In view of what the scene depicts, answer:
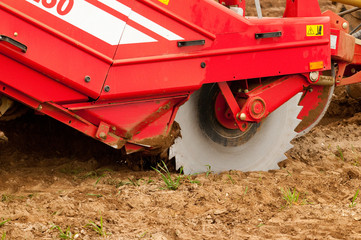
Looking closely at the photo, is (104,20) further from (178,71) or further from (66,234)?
(66,234)

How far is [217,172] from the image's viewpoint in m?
3.96

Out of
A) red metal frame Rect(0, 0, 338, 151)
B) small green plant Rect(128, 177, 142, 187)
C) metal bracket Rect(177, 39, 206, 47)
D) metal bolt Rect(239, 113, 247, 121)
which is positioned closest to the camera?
red metal frame Rect(0, 0, 338, 151)

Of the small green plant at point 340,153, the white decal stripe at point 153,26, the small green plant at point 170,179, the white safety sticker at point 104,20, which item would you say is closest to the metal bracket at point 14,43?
the white safety sticker at point 104,20

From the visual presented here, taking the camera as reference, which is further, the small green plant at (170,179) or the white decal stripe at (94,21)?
the small green plant at (170,179)

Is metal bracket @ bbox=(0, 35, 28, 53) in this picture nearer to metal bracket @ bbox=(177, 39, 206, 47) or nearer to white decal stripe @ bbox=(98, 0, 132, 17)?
white decal stripe @ bbox=(98, 0, 132, 17)

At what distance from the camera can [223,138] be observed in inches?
156

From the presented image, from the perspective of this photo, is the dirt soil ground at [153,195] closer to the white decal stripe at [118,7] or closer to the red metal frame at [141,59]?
the red metal frame at [141,59]

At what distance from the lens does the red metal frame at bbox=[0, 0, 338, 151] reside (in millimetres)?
3152

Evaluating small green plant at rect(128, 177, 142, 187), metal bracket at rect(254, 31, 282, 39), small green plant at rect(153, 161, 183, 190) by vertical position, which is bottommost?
small green plant at rect(128, 177, 142, 187)

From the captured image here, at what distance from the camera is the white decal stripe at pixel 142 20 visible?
326 cm

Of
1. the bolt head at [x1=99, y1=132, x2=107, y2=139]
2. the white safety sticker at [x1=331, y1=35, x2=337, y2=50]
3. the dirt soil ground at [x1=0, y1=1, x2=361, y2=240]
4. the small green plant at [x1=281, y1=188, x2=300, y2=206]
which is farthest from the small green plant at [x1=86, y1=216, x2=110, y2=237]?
the white safety sticker at [x1=331, y1=35, x2=337, y2=50]

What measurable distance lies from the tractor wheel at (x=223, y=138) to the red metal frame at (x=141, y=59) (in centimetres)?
19

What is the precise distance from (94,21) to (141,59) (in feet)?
1.12

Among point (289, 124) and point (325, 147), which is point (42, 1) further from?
point (325, 147)
